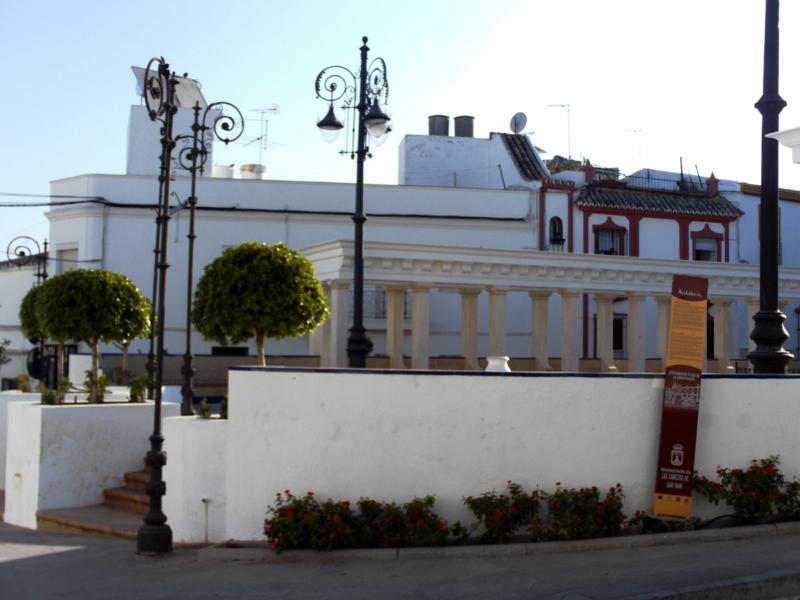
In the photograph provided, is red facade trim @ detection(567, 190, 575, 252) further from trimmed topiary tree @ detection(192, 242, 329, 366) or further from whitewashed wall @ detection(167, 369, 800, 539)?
whitewashed wall @ detection(167, 369, 800, 539)

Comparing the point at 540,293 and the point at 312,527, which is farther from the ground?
the point at 540,293

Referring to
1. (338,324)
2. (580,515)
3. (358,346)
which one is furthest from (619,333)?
(580,515)

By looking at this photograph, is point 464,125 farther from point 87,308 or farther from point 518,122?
point 87,308

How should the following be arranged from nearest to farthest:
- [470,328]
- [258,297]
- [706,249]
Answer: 1. [258,297]
2. [470,328]
3. [706,249]

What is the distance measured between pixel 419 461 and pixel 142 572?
9.90 ft

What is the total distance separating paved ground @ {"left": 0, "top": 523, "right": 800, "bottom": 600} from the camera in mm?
8203

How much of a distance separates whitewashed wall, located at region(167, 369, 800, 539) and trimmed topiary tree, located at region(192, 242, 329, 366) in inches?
214

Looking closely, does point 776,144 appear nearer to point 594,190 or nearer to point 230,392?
point 230,392

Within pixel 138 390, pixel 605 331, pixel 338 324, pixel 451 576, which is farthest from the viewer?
pixel 605 331

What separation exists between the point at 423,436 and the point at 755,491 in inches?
146

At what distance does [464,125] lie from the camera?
4025 centimetres

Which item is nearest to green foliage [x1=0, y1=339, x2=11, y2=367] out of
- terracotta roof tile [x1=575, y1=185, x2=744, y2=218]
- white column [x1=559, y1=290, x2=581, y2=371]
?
white column [x1=559, y1=290, x2=581, y2=371]

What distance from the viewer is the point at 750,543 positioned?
32.8 feet

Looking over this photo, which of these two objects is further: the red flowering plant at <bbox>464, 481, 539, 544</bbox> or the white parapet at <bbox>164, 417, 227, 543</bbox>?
the white parapet at <bbox>164, 417, 227, 543</bbox>
